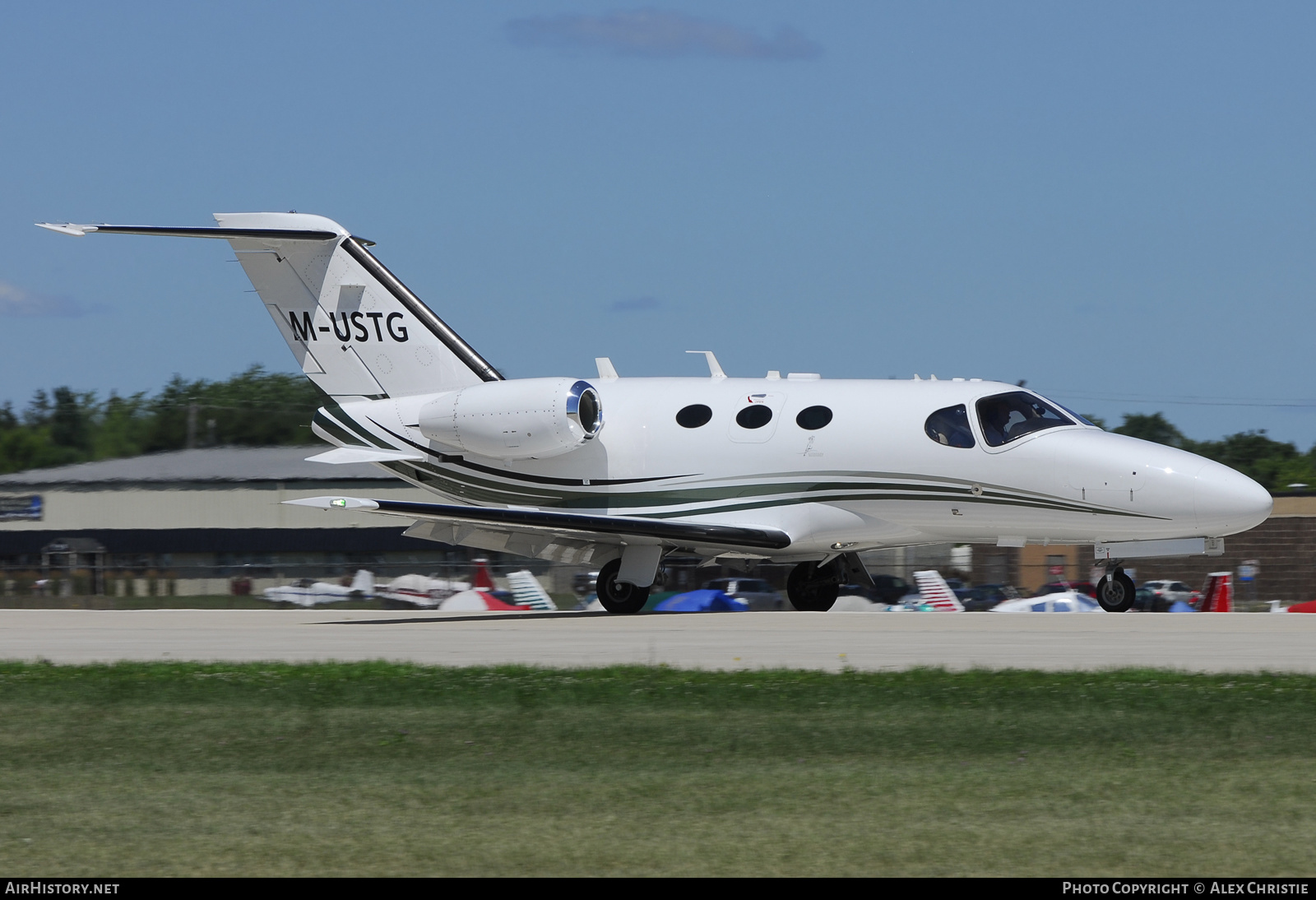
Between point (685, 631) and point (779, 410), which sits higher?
point (779, 410)

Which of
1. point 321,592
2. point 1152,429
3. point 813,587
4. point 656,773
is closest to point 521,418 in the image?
point 813,587

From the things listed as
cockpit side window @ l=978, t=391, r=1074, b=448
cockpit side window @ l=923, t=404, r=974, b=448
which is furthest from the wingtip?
cockpit side window @ l=978, t=391, r=1074, b=448

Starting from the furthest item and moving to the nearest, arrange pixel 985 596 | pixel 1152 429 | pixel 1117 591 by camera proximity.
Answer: pixel 1152 429 → pixel 985 596 → pixel 1117 591

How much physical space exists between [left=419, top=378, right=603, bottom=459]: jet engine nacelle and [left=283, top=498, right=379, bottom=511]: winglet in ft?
8.97

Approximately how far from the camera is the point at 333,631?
1844 centimetres

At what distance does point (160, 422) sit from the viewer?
3541 cm

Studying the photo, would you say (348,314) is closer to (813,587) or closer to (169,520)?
(813,587)

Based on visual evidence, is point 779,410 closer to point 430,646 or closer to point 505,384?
point 505,384

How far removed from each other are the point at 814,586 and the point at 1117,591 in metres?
4.55

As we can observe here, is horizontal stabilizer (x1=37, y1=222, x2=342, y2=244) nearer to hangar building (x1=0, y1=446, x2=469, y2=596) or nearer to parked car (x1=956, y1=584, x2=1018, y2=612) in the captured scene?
hangar building (x1=0, y1=446, x2=469, y2=596)

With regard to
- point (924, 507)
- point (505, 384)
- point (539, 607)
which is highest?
point (505, 384)

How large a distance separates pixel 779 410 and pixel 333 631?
6.71m

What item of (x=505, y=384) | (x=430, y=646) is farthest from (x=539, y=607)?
(x=430, y=646)

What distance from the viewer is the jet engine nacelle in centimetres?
2142
